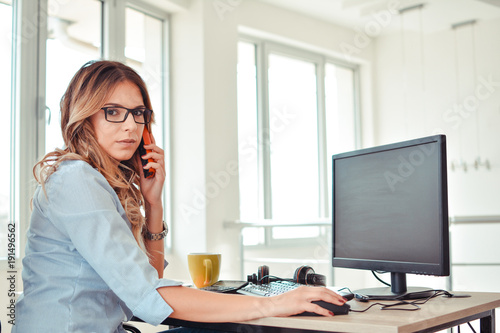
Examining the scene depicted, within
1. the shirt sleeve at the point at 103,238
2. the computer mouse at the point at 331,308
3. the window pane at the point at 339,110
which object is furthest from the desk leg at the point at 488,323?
the window pane at the point at 339,110

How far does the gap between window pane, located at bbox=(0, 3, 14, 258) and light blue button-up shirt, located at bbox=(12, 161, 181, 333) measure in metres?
1.68

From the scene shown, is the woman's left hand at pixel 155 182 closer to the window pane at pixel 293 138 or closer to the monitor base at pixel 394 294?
the monitor base at pixel 394 294

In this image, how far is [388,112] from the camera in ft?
18.2

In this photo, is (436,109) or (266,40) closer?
(266,40)

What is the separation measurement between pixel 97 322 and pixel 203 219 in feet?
8.19

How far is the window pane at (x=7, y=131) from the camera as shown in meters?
2.78

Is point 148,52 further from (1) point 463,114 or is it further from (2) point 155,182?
(1) point 463,114

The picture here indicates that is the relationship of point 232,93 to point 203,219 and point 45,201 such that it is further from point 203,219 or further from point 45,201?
point 45,201

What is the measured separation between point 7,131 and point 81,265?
188 centimetres

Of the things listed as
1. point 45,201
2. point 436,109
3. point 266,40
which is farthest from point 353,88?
point 45,201

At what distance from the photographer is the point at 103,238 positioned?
112cm

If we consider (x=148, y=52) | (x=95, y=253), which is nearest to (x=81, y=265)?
(x=95, y=253)

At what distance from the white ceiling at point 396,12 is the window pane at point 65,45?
1606 mm

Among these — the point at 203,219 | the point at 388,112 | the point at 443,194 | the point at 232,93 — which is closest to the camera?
the point at 443,194
